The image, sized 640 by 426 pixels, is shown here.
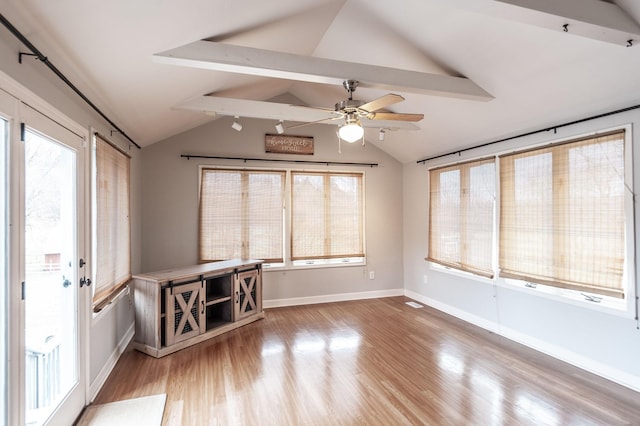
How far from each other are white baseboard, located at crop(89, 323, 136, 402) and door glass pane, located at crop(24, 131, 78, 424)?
39 cm

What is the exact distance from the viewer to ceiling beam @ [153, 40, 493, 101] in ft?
7.70

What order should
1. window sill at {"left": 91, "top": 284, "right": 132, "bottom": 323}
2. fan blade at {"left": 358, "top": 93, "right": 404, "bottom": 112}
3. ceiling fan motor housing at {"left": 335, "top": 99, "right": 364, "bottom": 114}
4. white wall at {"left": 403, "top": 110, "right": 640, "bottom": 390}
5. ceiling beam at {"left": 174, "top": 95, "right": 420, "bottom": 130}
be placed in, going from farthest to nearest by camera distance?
1. ceiling beam at {"left": 174, "top": 95, "right": 420, "bottom": 130}
2. white wall at {"left": 403, "top": 110, "right": 640, "bottom": 390}
3. window sill at {"left": 91, "top": 284, "right": 132, "bottom": 323}
4. ceiling fan motor housing at {"left": 335, "top": 99, "right": 364, "bottom": 114}
5. fan blade at {"left": 358, "top": 93, "right": 404, "bottom": 112}

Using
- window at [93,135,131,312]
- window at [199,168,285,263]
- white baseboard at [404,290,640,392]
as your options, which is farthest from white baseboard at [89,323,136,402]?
white baseboard at [404,290,640,392]

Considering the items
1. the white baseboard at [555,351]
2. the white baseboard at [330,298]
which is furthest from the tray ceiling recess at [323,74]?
the white baseboard at [330,298]

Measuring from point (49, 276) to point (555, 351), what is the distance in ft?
15.0

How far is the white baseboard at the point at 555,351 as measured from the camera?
2.74 m

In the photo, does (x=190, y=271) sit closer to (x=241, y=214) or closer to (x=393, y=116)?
(x=241, y=214)

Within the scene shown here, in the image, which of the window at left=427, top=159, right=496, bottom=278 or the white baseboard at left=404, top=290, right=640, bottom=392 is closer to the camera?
the white baseboard at left=404, top=290, right=640, bottom=392

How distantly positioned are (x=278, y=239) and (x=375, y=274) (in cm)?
191

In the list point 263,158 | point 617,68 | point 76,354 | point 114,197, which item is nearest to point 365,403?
point 76,354

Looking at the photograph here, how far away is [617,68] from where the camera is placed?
245cm

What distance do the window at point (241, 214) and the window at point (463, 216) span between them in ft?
8.18

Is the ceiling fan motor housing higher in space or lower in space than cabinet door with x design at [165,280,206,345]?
higher

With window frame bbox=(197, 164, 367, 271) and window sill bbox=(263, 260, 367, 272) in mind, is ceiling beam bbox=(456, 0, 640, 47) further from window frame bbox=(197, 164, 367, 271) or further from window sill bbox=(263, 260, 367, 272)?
window sill bbox=(263, 260, 367, 272)
